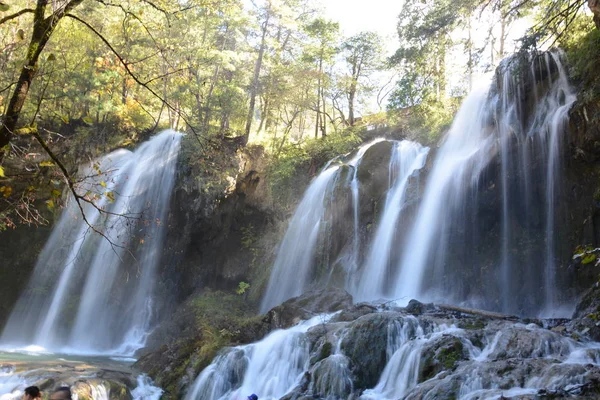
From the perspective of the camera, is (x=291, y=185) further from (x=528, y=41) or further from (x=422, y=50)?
(x=528, y=41)

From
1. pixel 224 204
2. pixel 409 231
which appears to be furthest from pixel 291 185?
pixel 409 231

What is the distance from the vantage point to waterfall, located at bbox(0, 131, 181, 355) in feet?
54.3

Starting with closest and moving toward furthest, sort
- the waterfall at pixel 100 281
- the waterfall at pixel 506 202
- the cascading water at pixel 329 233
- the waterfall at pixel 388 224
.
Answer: the waterfall at pixel 506 202, the waterfall at pixel 388 224, the cascading water at pixel 329 233, the waterfall at pixel 100 281

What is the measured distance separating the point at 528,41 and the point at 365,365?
687cm

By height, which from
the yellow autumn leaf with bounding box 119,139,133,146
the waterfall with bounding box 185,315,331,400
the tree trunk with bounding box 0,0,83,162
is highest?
the yellow autumn leaf with bounding box 119,139,133,146

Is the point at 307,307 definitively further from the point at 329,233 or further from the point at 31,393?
the point at 31,393

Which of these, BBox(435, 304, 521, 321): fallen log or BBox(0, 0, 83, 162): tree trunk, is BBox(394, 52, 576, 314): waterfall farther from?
BBox(0, 0, 83, 162): tree trunk

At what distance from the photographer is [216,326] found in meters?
11.0

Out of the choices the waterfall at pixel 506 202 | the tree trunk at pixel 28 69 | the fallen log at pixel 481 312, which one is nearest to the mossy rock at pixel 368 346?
the fallen log at pixel 481 312

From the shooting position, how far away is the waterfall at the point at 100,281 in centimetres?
1656

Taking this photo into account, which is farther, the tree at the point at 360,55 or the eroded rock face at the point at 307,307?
the tree at the point at 360,55

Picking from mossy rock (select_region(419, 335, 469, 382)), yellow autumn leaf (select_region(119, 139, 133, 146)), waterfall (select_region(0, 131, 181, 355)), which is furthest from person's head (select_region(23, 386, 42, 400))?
yellow autumn leaf (select_region(119, 139, 133, 146))

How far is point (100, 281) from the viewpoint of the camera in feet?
57.3

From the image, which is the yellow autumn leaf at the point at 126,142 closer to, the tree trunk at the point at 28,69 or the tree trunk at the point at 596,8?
the tree trunk at the point at 596,8
